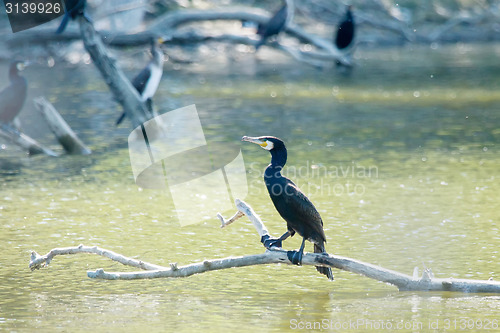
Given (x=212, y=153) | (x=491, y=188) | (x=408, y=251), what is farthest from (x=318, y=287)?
(x=212, y=153)

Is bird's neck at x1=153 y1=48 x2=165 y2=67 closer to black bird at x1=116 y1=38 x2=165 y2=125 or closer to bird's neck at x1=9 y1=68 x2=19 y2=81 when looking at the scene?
black bird at x1=116 y1=38 x2=165 y2=125

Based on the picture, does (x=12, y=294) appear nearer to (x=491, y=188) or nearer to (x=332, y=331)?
(x=332, y=331)

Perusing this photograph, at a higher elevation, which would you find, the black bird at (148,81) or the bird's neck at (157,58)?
the bird's neck at (157,58)

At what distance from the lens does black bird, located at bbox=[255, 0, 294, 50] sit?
1535 cm

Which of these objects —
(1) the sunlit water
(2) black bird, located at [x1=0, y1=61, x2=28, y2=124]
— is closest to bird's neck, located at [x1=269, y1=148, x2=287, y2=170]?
(1) the sunlit water

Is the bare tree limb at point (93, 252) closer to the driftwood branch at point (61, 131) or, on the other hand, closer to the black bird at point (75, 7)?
the driftwood branch at point (61, 131)

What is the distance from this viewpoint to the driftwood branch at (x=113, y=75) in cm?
1080

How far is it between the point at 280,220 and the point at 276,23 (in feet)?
29.2

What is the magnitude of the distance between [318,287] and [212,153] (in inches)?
201

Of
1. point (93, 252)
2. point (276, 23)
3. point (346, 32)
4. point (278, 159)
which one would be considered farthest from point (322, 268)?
point (346, 32)

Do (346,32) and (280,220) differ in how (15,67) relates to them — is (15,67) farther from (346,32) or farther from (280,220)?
(346,32)

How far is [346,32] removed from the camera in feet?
59.6

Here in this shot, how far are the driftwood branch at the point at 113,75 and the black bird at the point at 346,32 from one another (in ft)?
26.4

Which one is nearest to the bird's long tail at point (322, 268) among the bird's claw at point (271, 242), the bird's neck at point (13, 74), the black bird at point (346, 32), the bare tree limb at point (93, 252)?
the bird's claw at point (271, 242)
